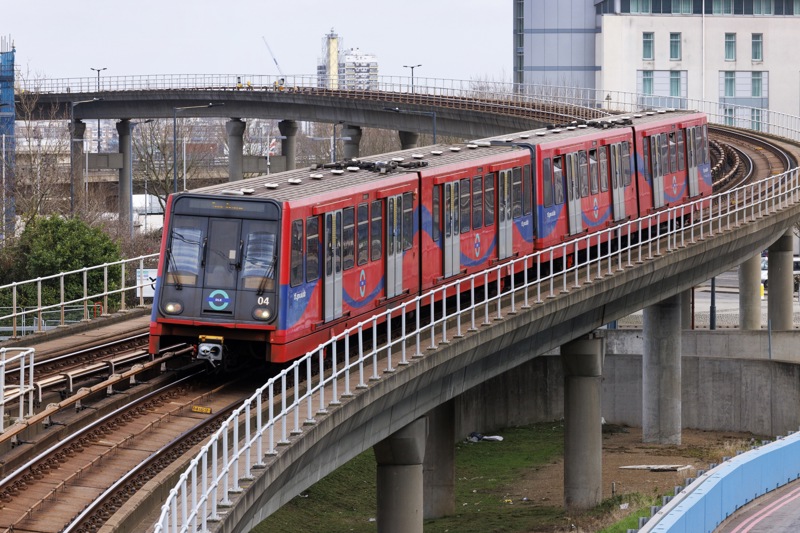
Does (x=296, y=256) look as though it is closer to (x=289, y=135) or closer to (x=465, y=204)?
(x=465, y=204)

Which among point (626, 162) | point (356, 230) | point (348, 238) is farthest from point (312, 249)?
point (626, 162)

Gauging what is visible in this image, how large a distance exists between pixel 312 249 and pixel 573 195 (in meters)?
12.2

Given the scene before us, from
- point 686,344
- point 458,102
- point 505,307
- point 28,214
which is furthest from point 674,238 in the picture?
point 458,102

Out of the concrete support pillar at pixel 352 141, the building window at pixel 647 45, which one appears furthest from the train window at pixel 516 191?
the building window at pixel 647 45

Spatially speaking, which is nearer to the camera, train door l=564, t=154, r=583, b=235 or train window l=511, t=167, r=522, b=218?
train window l=511, t=167, r=522, b=218

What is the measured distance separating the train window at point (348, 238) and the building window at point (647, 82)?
257 ft

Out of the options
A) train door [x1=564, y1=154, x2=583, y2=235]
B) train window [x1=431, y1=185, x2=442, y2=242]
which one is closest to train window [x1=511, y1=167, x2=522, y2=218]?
train door [x1=564, y1=154, x2=583, y2=235]

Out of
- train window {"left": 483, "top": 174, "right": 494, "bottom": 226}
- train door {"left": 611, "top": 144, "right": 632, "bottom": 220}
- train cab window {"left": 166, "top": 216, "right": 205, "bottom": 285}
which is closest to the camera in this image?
train cab window {"left": 166, "top": 216, "right": 205, "bottom": 285}

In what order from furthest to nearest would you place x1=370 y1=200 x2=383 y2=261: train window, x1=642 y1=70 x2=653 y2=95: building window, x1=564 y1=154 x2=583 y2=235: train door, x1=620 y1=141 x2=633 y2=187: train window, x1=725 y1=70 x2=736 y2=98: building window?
x1=642 y1=70 x2=653 y2=95: building window
x1=725 y1=70 x2=736 y2=98: building window
x1=620 y1=141 x2=633 y2=187: train window
x1=564 y1=154 x2=583 y2=235: train door
x1=370 y1=200 x2=383 y2=261: train window

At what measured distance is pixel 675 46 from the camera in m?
100

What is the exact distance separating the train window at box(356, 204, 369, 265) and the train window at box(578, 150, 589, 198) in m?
10.4

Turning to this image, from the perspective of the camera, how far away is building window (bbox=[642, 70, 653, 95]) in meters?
101

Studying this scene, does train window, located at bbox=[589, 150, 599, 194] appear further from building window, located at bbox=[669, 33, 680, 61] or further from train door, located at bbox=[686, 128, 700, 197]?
building window, located at bbox=[669, 33, 680, 61]

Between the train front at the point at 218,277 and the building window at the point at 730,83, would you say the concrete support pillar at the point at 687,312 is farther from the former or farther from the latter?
the building window at the point at 730,83
